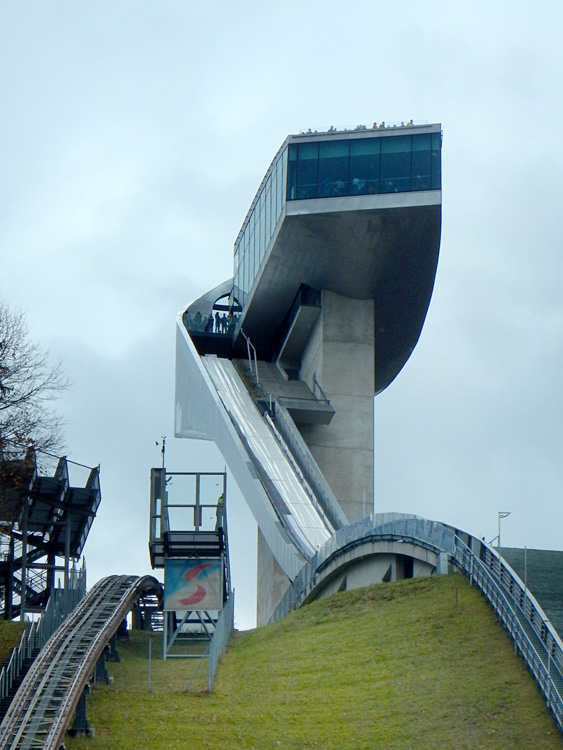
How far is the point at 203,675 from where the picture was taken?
83.7ft

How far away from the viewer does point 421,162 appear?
158ft

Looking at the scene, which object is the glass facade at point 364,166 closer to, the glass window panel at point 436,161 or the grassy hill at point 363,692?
the glass window panel at point 436,161

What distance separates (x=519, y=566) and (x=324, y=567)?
11008 millimetres

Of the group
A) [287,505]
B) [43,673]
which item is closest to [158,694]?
[43,673]

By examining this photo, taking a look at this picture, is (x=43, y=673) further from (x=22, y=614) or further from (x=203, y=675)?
(x=22, y=614)

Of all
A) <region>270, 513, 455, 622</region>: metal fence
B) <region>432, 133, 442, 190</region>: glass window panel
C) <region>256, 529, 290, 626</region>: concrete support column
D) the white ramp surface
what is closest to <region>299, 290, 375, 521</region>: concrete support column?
the white ramp surface

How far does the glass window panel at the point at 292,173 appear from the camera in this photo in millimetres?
48916

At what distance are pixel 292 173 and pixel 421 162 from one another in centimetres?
461

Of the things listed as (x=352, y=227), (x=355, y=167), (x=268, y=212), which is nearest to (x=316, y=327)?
(x=268, y=212)

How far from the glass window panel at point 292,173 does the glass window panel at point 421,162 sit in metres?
4.21

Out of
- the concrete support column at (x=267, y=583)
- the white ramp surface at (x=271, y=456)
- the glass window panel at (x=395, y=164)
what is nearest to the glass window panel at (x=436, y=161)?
the glass window panel at (x=395, y=164)

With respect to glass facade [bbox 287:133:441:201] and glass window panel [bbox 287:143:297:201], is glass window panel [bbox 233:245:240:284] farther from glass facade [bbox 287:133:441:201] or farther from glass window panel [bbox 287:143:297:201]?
glass facade [bbox 287:133:441:201]

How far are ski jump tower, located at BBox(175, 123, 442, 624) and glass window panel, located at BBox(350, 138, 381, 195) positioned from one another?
49 millimetres

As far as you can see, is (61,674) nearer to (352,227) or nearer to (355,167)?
(352,227)
